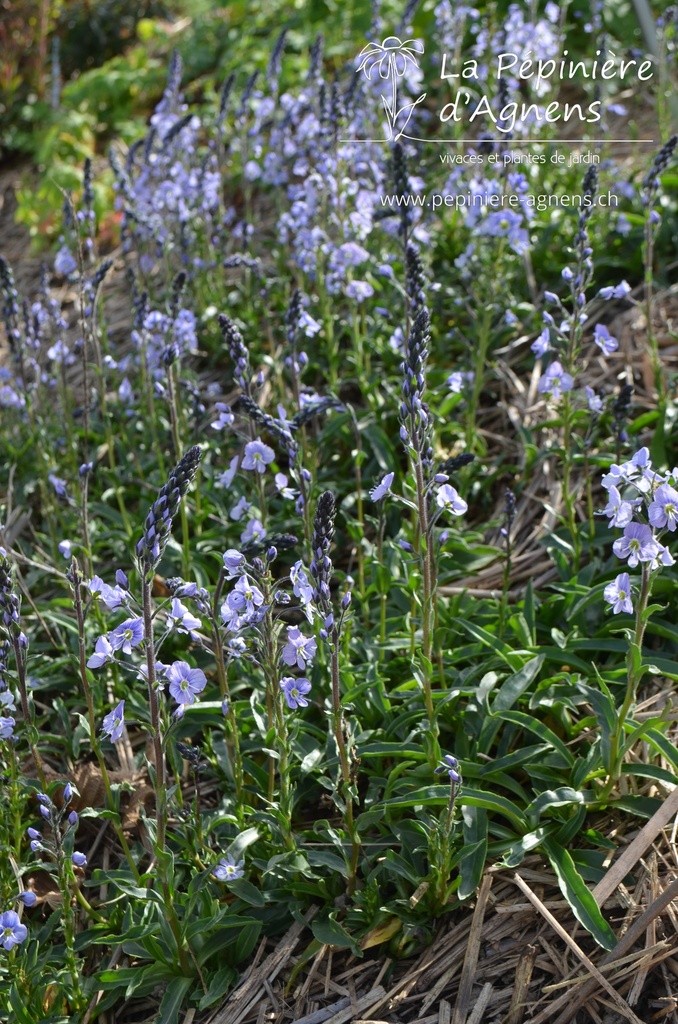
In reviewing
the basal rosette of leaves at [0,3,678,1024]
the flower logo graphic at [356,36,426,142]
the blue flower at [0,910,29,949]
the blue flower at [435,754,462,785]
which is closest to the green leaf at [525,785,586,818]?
the basal rosette of leaves at [0,3,678,1024]

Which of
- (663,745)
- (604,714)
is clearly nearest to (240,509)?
(604,714)

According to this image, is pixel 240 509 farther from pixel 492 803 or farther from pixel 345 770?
pixel 492 803

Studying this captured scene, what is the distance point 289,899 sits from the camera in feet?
10.9

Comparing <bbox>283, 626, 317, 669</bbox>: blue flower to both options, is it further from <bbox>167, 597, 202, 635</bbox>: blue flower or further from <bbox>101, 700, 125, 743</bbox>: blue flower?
<bbox>101, 700, 125, 743</bbox>: blue flower

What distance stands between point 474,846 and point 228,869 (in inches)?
33.4

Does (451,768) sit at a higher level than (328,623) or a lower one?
lower

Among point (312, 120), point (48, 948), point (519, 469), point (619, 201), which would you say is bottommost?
point (48, 948)

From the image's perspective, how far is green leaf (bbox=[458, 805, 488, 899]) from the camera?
313 cm

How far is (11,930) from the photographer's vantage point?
9.71ft

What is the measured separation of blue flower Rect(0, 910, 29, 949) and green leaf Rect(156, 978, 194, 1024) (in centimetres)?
51

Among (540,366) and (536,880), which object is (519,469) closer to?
(540,366)

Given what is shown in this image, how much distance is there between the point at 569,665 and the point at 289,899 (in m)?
1.47

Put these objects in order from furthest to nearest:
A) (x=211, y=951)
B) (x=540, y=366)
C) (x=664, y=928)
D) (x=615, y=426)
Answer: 1. (x=540, y=366)
2. (x=615, y=426)
3. (x=211, y=951)
4. (x=664, y=928)

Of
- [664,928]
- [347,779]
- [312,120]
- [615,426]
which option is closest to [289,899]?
[347,779]
